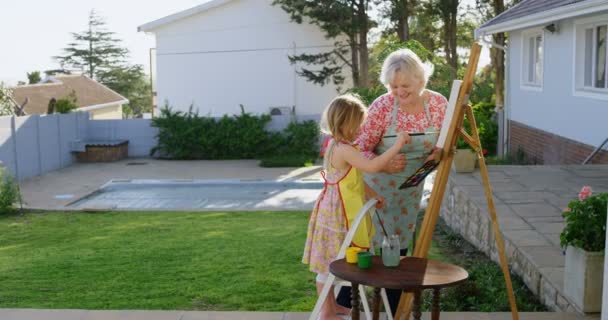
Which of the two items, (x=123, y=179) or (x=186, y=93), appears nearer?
(x=123, y=179)

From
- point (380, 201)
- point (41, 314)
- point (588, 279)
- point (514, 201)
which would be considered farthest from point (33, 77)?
point (588, 279)

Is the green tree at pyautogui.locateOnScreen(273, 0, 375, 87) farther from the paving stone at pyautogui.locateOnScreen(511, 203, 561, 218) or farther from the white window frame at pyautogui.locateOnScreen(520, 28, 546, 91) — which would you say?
the paving stone at pyautogui.locateOnScreen(511, 203, 561, 218)

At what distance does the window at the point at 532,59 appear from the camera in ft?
45.5

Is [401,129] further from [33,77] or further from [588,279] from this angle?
[33,77]

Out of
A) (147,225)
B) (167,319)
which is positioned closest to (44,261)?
(147,225)

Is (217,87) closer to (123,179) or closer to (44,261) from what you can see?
(123,179)

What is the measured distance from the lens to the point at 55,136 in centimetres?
1708

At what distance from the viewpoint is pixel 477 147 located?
3.77m

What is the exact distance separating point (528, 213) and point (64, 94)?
26809 mm

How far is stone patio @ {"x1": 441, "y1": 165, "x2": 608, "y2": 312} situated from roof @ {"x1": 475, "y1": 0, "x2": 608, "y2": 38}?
6.49 ft

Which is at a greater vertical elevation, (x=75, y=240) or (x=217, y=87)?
(x=217, y=87)

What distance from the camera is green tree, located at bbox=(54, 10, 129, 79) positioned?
5538 cm

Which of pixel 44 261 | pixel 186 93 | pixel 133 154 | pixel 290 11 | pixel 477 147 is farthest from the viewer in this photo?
pixel 186 93

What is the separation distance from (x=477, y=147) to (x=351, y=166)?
0.64 meters
